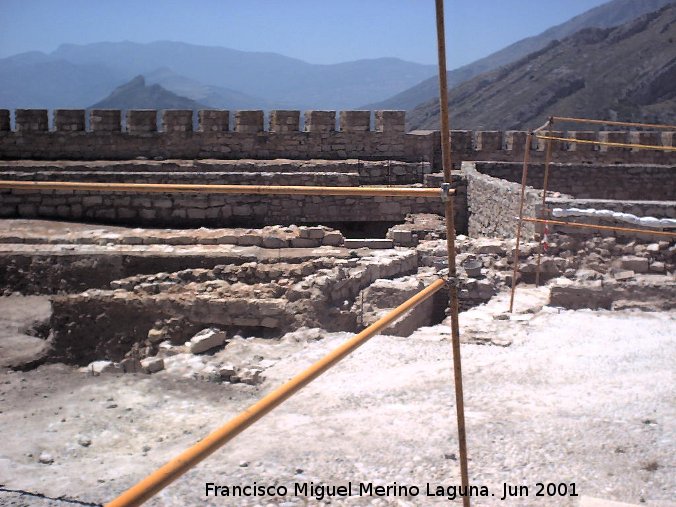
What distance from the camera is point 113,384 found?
231 inches

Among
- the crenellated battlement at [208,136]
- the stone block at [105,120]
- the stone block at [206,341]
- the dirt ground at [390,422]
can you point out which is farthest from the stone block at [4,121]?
the stone block at [206,341]

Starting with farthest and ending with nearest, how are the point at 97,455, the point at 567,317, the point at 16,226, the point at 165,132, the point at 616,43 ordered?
the point at 616,43 < the point at 165,132 < the point at 16,226 < the point at 567,317 < the point at 97,455

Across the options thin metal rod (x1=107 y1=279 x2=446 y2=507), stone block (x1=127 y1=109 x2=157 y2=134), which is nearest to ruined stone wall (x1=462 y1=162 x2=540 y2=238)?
stone block (x1=127 y1=109 x2=157 y2=134)

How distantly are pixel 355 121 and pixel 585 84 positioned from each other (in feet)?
115

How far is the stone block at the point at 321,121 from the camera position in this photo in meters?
15.3

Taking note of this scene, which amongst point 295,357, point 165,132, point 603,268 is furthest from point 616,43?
point 295,357

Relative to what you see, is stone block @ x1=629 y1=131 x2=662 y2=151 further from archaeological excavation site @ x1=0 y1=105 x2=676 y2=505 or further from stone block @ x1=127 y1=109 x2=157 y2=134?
stone block @ x1=127 y1=109 x2=157 y2=134

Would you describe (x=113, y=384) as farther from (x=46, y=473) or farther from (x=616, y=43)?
(x=616, y=43)

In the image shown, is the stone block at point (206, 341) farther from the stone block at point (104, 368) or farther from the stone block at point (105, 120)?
the stone block at point (105, 120)

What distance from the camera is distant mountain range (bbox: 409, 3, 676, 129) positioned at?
42.7m

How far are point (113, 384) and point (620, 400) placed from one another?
12.9ft

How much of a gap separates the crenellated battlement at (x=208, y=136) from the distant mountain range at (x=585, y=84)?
27900mm

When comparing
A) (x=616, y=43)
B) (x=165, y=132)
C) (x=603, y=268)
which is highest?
(x=616, y=43)

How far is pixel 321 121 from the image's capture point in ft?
50.3
